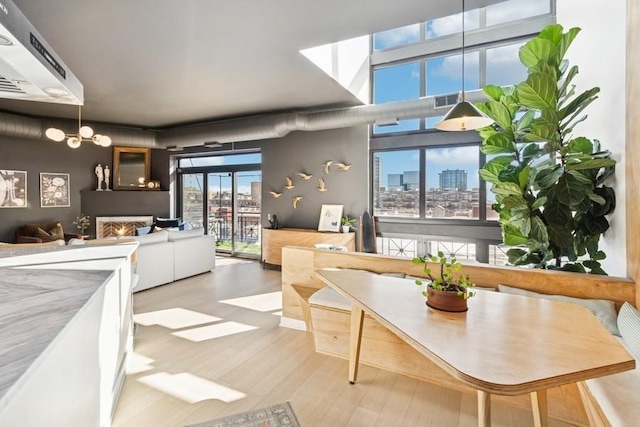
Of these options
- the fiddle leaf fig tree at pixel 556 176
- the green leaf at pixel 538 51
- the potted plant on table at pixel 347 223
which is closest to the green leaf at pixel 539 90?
the fiddle leaf fig tree at pixel 556 176

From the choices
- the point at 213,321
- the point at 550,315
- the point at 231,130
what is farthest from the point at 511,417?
the point at 231,130

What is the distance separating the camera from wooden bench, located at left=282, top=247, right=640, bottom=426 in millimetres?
2027

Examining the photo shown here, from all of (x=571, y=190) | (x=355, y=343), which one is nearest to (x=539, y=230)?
(x=571, y=190)

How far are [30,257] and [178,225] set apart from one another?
16.9 ft

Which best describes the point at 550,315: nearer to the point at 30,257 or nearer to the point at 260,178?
the point at 30,257

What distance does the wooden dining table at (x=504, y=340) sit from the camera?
1100 mm

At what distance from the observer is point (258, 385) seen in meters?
2.37

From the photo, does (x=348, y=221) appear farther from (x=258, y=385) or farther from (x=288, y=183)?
(x=258, y=385)

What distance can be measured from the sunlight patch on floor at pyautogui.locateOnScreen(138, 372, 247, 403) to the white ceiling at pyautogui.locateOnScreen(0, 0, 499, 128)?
2.95 metres

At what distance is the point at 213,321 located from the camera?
3.61m

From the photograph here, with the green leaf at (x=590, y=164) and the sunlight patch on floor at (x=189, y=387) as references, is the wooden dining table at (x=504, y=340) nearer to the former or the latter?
the green leaf at (x=590, y=164)

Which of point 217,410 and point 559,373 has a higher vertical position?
point 559,373

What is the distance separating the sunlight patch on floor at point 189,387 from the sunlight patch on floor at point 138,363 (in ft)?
0.48

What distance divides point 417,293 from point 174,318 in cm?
293
